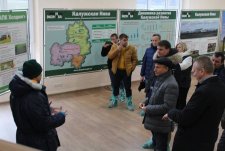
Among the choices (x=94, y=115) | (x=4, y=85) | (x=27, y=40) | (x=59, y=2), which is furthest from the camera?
(x=59, y=2)

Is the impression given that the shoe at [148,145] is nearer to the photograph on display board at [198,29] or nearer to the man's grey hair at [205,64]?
the man's grey hair at [205,64]

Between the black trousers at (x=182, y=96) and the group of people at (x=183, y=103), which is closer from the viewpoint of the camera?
the group of people at (x=183, y=103)

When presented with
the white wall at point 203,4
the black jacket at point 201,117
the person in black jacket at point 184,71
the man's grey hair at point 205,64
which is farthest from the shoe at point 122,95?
the white wall at point 203,4

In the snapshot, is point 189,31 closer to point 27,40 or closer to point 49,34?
point 49,34

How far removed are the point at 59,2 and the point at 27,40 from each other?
224 cm

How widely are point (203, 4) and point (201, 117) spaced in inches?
294

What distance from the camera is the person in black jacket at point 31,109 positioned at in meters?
2.20

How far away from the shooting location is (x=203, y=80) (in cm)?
225

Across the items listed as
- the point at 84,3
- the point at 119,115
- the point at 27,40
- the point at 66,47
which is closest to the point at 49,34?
the point at 66,47

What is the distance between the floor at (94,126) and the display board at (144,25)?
1527 millimetres

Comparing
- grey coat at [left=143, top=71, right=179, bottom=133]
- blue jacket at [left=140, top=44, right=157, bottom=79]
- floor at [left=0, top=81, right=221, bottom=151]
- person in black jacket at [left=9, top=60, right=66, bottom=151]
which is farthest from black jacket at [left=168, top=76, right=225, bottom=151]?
blue jacket at [left=140, top=44, right=157, bottom=79]

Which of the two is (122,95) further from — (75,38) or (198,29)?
(198,29)

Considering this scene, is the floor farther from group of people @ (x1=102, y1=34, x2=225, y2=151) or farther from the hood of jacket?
the hood of jacket

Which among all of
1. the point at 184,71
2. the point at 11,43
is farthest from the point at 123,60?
the point at 11,43
